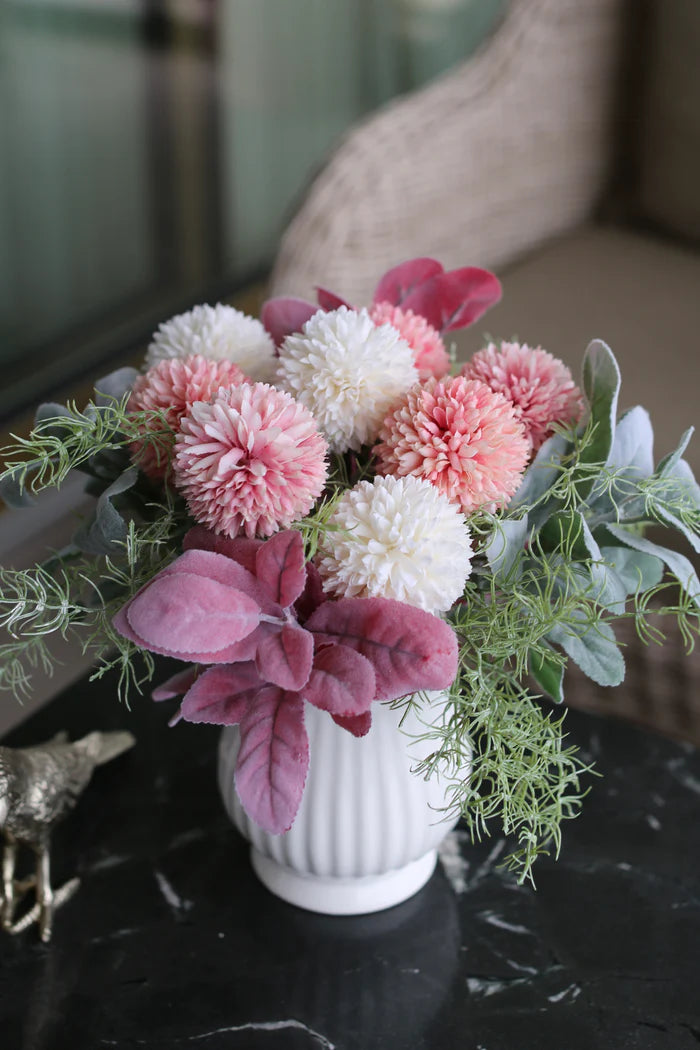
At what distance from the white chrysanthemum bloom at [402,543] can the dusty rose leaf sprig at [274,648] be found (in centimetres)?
1

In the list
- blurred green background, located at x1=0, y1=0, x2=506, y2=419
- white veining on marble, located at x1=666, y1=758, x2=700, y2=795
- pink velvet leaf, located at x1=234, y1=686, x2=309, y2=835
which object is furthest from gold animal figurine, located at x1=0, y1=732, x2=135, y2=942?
blurred green background, located at x1=0, y1=0, x2=506, y2=419

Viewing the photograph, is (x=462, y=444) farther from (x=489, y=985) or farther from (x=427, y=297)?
(x=489, y=985)

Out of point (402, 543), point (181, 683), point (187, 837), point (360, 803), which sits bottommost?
point (187, 837)

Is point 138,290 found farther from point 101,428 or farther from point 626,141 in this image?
point 101,428

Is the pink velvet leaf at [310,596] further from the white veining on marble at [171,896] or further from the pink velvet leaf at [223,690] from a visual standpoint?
the white veining on marble at [171,896]

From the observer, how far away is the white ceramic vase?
2.08ft

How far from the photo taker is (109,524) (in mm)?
567

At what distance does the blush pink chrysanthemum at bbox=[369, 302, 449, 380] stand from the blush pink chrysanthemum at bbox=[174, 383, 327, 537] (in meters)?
0.12

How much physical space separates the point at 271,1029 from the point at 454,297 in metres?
0.46

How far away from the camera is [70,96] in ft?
5.66

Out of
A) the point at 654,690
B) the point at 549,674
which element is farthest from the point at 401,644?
the point at 654,690

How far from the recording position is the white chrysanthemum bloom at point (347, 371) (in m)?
0.57

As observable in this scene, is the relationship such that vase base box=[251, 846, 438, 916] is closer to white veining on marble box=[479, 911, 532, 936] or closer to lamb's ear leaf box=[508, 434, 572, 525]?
white veining on marble box=[479, 911, 532, 936]

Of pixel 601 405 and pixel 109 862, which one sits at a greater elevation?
pixel 601 405
